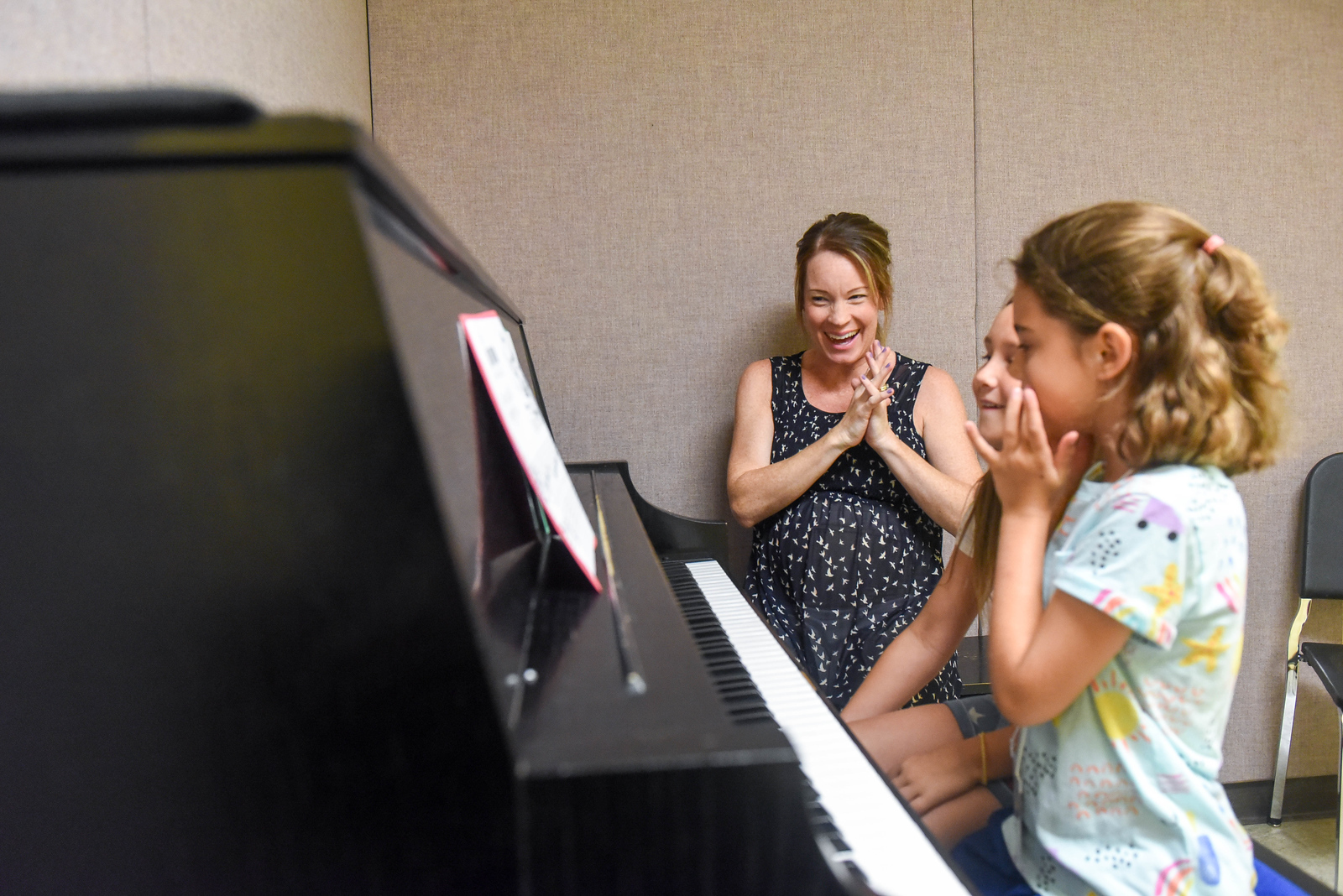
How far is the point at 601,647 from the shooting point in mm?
623

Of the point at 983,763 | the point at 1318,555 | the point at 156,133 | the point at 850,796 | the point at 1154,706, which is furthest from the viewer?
the point at 1318,555

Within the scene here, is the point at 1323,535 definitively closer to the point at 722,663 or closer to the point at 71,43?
the point at 722,663

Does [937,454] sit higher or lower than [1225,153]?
lower

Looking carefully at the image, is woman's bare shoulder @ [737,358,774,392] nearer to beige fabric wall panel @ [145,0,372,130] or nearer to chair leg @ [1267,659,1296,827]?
beige fabric wall panel @ [145,0,372,130]

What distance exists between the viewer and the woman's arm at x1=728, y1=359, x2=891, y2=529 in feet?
5.48

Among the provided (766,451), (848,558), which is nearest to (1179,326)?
(848,558)

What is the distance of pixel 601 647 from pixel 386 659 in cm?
18

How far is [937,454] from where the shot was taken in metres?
1.80

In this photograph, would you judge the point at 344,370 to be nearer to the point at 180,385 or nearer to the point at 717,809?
the point at 180,385

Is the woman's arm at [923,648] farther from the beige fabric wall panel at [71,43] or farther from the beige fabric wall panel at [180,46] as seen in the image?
the beige fabric wall panel at [71,43]

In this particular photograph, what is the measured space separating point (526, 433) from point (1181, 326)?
0.62 metres

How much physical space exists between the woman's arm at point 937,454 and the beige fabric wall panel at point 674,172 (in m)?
0.29

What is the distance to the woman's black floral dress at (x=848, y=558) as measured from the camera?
1633 mm

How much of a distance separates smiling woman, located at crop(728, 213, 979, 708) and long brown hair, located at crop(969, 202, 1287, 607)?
0.81 metres
